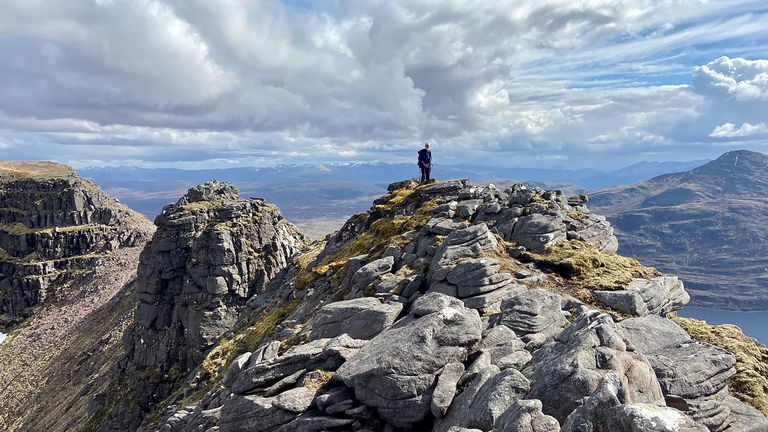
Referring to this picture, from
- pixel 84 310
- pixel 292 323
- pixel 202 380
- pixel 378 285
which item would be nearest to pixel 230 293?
pixel 202 380

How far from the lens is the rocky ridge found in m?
17.3

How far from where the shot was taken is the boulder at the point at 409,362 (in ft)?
66.5

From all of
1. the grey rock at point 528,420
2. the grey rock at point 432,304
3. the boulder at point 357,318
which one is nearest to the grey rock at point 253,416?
the boulder at point 357,318

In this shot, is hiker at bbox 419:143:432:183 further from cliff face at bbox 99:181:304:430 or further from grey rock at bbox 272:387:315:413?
cliff face at bbox 99:181:304:430

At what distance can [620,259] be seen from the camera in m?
37.0

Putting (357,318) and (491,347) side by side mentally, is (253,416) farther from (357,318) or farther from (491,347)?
(491,347)

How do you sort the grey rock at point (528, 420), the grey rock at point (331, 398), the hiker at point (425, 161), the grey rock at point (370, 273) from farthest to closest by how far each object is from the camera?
the hiker at point (425, 161), the grey rock at point (370, 273), the grey rock at point (331, 398), the grey rock at point (528, 420)

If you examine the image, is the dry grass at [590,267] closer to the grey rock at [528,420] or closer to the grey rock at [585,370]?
the grey rock at [585,370]

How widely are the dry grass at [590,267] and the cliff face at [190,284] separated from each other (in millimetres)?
77285

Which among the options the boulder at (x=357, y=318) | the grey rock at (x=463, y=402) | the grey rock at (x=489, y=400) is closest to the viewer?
the grey rock at (x=489, y=400)

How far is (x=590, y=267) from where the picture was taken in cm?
3444

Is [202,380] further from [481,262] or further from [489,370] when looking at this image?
[489,370]

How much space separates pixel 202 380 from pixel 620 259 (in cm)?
4227

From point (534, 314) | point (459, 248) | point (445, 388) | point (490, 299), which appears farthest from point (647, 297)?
point (445, 388)
